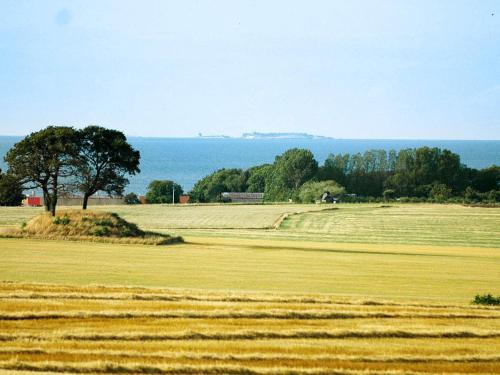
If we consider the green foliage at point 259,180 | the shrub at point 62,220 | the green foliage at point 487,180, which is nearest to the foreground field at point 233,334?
the shrub at point 62,220

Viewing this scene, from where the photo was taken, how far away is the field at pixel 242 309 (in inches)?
723

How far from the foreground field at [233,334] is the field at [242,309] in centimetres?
5

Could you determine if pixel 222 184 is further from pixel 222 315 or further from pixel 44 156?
pixel 222 315

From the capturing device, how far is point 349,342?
2050 centimetres

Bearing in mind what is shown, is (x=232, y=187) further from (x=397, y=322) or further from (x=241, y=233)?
(x=397, y=322)

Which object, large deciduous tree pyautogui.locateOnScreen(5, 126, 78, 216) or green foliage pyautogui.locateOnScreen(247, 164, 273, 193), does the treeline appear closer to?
green foliage pyautogui.locateOnScreen(247, 164, 273, 193)

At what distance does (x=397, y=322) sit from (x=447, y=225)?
55.7m

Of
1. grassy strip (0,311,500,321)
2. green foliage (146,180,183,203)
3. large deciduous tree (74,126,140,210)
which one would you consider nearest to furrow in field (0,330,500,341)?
grassy strip (0,311,500,321)

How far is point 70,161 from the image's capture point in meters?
58.8

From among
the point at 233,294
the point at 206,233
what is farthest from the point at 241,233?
the point at 233,294

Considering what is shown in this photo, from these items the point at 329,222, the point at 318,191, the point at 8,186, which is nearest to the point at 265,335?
the point at 8,186

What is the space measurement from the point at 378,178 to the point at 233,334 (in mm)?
122798

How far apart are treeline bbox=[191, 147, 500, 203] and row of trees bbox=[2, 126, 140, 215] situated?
5861 centimetres

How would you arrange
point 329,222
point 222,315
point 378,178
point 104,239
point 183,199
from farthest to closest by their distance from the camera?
point 378,178 → point 183,199 → point 329,222 → point 104,239 → point 222,315
